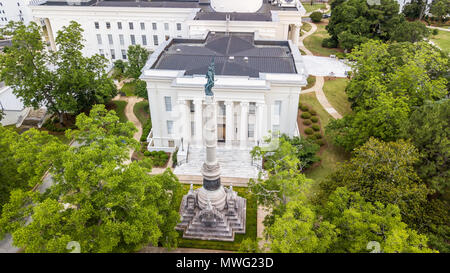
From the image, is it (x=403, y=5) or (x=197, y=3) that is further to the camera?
(x=403, y=5)

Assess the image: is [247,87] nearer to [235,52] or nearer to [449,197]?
[235,52]

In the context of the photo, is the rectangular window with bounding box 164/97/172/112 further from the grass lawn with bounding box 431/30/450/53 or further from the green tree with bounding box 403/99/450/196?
the grass lawn with bounding box 431/30/450/53

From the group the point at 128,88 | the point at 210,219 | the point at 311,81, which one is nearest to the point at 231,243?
the point at 210,219

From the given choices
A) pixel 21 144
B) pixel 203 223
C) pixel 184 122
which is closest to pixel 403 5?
pixel 184 122

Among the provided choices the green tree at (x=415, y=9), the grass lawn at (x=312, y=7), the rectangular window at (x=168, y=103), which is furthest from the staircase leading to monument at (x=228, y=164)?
the grass lawn at (x=312, y=7)

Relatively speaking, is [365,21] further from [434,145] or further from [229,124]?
[434,145]

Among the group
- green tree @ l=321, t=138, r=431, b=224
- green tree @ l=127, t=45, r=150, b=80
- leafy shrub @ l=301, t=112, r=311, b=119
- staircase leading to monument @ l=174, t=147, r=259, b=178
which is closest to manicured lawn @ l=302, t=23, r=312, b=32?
leafy shrub @ l=301, t=112, r=311, b=119

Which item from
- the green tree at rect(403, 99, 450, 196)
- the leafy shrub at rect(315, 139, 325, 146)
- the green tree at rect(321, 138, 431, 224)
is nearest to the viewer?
the green tree at rect(321, 138, 431, 224)
